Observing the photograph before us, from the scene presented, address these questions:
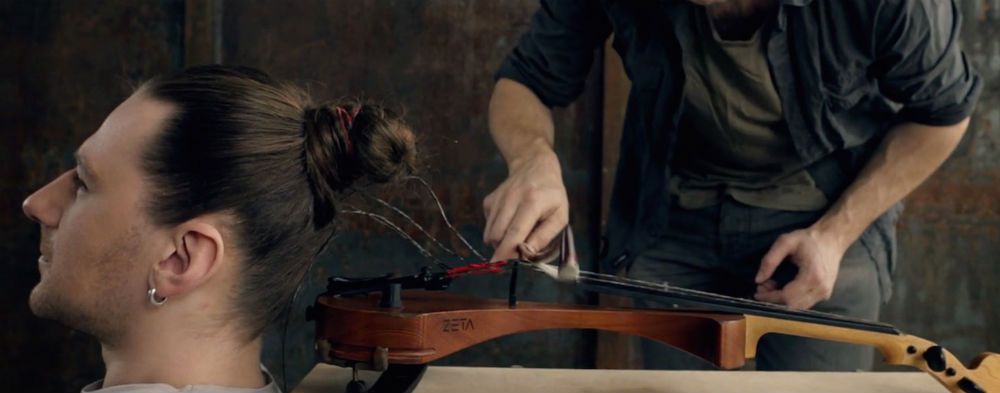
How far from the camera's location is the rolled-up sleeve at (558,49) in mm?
1873

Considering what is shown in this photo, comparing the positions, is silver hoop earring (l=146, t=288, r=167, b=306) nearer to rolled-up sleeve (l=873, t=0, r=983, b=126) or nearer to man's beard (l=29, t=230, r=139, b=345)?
man's beard (l=29, t=230, r=139, b=345)

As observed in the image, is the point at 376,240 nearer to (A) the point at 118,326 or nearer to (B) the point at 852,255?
(B) the point at 852,255

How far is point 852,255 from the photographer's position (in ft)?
6.02

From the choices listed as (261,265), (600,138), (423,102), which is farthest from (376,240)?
(261,265)

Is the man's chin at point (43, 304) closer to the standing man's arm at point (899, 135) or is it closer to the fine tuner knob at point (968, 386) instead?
the standing man's arm at point (899, 135)

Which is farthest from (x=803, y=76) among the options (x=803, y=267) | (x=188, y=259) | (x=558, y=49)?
(x=188, y=259)

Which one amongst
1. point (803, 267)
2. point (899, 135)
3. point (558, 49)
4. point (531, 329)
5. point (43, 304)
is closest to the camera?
point (43, 304)

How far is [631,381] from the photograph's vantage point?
1.48m

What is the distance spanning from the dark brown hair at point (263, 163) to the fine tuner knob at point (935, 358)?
725 mm

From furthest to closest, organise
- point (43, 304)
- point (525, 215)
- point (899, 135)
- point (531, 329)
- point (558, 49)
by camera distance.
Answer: point (558, 49) → point (899, 135) → point (525, 215) → point (531, 329) → point (43, 304)

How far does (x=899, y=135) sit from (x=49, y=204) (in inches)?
50.7

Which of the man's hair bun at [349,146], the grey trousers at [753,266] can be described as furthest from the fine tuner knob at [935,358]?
the man's hair bun at [349,146]

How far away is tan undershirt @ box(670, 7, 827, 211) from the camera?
5.61 feet

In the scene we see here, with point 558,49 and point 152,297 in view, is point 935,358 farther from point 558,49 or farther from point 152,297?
point 152,297
